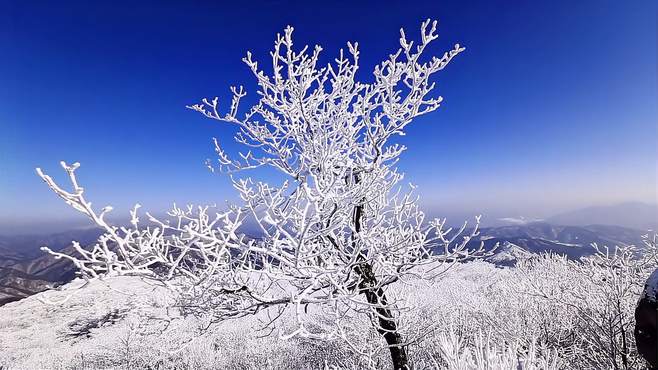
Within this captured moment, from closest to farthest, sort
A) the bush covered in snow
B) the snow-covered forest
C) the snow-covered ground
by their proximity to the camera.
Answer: the snow-covered forest, the bush covered in snow, the snow-covered ground

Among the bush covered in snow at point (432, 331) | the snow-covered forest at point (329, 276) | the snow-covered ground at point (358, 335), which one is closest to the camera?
the snow-covered forest at point (329, 276)

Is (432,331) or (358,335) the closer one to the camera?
(432,331)

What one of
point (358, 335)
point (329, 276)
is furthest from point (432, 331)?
point (329, 276)

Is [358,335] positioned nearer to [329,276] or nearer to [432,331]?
[432,331]

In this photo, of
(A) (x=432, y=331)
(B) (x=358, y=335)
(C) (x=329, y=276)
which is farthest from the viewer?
(B) (x=358, y=335)

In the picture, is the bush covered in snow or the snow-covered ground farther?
the snow-covered ground

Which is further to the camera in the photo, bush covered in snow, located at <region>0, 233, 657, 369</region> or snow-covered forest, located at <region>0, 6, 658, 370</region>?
bush covered in snow, located at <region>0, 233, 657, 369</region>

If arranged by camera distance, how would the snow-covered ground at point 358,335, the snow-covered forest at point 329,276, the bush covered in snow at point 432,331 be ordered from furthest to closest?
the snow-covered ground at point 358,335 → the bush covered in snow at point 432,331 → the snow-covered forest at point 329,276

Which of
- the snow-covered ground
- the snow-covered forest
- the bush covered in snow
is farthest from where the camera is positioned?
the snow-covered ground

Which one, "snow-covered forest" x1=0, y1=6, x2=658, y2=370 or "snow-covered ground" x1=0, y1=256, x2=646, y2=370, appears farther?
"snow-covered ground" x1=0, y1=256, x2=646, y2=370

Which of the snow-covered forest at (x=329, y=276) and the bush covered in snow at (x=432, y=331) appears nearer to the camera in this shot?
the snow-covered forest at (x=329, y=276)

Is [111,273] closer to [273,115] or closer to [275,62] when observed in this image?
[275,62]

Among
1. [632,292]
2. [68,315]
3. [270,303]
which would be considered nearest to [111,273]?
[270,303]

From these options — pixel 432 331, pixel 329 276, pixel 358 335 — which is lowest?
pixel 358 335
